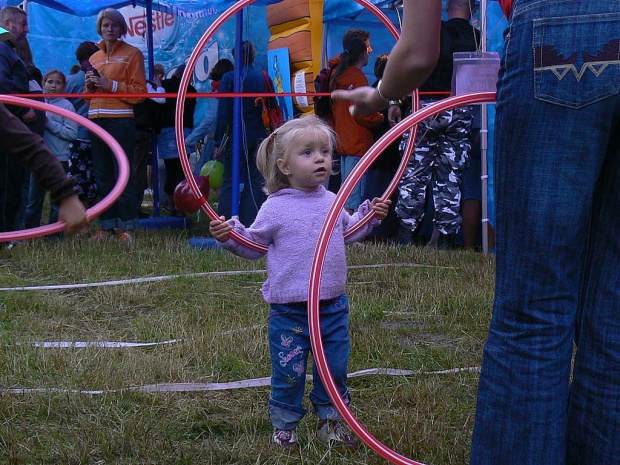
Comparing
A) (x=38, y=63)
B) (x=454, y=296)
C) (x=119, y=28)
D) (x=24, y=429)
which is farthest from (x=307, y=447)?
(x=38, y=63)

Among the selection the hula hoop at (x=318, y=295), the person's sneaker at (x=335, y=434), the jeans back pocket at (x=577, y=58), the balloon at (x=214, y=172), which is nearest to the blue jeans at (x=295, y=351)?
the person's sneaker at (x=335, y=434)

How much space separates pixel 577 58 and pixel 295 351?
173cm

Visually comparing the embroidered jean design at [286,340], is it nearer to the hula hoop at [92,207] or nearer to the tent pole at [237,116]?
the hula hoop at [92,207]

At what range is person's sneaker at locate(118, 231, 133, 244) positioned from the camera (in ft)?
27.2

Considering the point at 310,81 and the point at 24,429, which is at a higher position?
the point at 310,81

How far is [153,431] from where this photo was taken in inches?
132

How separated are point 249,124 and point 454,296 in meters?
4.19

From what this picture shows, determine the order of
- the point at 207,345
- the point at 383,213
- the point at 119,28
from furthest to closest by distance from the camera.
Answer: the point at 119,28
the point at 207,345
the point at 383,213

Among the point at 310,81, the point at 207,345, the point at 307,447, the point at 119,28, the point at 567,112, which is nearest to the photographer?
the point at 567,112

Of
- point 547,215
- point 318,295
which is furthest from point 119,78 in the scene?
point 547,215

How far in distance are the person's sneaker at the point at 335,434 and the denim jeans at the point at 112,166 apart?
5406 mm

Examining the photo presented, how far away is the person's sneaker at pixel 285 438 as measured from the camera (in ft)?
10.8

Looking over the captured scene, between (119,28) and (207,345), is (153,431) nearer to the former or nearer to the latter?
(207,345)

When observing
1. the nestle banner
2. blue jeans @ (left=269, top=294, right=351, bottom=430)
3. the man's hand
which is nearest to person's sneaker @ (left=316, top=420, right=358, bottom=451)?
blue jeans @ (left=269, top=294, right=351, bottom=430)
